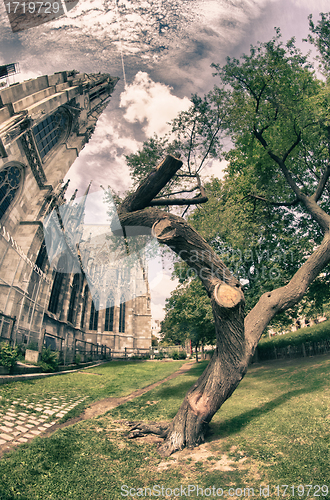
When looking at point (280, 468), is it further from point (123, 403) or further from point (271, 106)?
point (271, 106)

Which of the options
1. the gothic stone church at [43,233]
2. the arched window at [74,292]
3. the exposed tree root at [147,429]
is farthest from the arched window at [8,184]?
the exposed tree root at [147,429]

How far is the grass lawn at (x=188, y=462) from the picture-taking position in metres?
3.02

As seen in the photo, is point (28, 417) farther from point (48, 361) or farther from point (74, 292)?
point (74, 292)

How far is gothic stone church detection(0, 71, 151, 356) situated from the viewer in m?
14.2

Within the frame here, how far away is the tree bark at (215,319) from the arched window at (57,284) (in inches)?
943

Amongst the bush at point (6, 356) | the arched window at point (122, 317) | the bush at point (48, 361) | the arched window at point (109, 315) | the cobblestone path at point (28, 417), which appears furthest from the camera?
the arched window at point (122, 317)

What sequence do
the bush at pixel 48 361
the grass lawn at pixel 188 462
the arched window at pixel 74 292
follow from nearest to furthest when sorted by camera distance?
the grass lawn at pixel 188 462 < the bush at pixel 48 361 < the arched window at pixel 74 292

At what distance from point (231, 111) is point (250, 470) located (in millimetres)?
11401

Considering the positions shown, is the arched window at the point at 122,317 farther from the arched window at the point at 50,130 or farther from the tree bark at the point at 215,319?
the tree bark at the point at 215,319

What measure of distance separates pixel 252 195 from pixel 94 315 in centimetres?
3628

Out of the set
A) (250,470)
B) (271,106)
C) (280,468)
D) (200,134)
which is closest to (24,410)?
(250,470)

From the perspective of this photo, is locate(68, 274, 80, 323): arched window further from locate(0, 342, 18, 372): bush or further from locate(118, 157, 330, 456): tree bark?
locate(118, 157, 330, 456): tree bark

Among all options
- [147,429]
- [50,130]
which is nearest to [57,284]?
[50,130]

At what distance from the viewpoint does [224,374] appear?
4.72m
